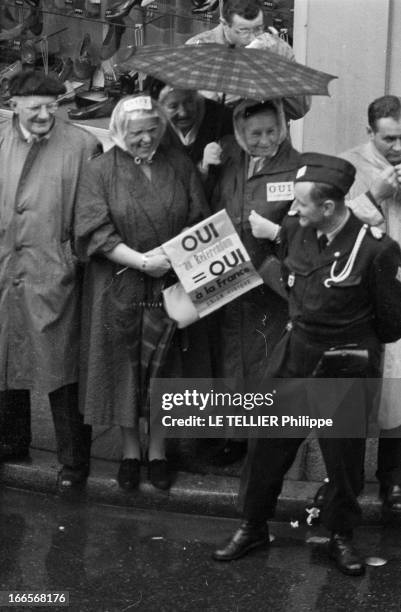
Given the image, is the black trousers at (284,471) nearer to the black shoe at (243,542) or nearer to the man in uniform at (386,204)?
the black shoe at (243,542)

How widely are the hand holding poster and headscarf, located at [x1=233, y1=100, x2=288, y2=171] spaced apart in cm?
34

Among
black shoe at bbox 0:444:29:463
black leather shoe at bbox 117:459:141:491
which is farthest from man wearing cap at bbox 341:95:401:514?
black shoe at bbox 0:444:29:463

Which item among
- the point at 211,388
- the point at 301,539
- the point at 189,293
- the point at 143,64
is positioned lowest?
the point at 301,539

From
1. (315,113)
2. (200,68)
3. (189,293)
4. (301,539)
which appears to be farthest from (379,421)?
(315,113)

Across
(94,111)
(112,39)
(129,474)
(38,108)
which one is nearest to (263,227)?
(38,108)

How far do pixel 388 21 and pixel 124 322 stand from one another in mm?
3092

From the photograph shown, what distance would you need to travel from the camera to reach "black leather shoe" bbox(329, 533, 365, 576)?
526cm

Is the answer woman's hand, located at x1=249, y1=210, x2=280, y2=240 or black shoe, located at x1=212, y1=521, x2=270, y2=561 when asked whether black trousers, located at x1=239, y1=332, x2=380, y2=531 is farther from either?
woman's hand, located at x1=249, y1=210, x2=280, y2=240

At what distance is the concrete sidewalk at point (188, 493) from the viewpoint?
19.5ft

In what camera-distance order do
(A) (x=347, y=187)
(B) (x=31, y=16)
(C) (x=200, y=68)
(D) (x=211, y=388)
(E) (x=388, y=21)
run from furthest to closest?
1. (B) (x=31, y=16)
2. (E) (x=388, y=21)
3. (D) (x=211, y=388)
4. (C) (x=200, y=68)
5. (A) (x=347, y=187)

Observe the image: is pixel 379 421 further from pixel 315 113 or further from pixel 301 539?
pixel 315 113

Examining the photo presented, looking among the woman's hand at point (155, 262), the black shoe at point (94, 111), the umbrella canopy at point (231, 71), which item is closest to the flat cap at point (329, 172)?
the umbrella canopy at point (231, 71)

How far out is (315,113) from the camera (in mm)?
8078

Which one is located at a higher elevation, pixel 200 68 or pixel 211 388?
pixel 200 68
